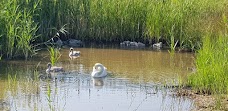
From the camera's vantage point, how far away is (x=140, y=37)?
1502cm

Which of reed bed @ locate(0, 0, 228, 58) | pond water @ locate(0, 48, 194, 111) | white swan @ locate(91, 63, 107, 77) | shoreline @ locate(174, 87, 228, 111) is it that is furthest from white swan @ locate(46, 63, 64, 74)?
reed bed @ locate(0, 0, 228, 58)

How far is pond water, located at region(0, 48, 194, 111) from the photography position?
28.9 feet

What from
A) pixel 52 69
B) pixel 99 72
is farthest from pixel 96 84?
pixel 52 69

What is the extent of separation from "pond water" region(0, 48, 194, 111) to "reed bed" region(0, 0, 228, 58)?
959 mm

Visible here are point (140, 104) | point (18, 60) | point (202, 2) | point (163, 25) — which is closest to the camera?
point (140, 104)

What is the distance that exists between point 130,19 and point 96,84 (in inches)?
190

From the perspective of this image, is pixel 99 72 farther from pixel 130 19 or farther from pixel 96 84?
pixel 130 19

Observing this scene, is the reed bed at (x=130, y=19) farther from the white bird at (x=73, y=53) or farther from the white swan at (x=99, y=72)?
the white swan at (x=99, y=72)

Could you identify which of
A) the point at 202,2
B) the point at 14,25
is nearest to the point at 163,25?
the point at 202,2

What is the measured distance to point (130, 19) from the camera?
48.9ft

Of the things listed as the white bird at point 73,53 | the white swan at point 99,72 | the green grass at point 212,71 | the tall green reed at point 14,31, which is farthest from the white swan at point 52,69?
the green grass at point 212,71

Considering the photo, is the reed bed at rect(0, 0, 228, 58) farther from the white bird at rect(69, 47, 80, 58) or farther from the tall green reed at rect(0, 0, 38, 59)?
the tall green reed at rect(0, 0, 38, 59)

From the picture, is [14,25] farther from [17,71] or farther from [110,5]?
[110,5]

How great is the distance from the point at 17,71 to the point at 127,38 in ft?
14.9
